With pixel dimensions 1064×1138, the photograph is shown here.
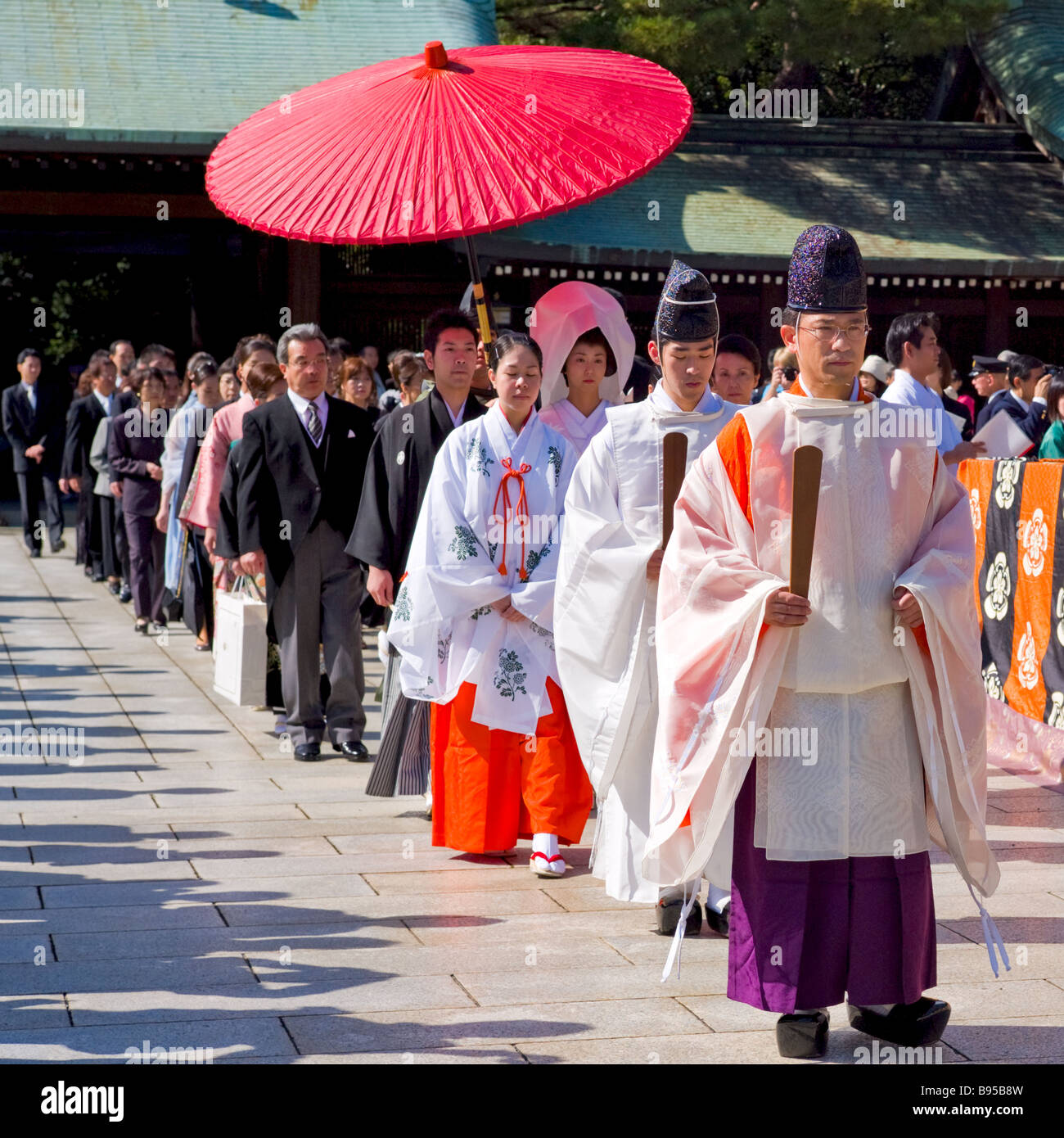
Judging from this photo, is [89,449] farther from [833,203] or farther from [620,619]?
[620,619]

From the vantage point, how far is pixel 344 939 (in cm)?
487

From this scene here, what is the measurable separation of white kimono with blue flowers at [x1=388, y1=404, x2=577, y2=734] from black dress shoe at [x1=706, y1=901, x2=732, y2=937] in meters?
1.15

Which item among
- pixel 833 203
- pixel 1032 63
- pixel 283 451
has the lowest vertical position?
pixel 283 451

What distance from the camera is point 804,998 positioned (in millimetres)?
3820

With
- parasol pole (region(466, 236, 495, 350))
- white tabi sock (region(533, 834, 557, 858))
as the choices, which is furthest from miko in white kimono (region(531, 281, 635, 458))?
white tabi sock (region(533, 834, 557, 858))

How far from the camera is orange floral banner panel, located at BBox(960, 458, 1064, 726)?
7.18 metres

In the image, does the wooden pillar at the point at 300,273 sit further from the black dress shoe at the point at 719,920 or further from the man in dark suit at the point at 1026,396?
the black dress shoe at the point at 719,920

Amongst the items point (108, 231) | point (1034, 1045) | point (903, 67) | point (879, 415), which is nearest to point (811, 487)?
point (879, 415)

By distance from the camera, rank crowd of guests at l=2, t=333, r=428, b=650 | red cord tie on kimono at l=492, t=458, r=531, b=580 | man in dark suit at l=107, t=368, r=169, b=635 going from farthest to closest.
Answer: man in dark suit at l=107, t=368, r=169, b=635
crowd of guests at l=2, t=333, r=428, b=650
red cord tie on kimono at l=492, t=458, r=531, b=580

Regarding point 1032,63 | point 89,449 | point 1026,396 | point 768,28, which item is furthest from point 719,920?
point 1032,63

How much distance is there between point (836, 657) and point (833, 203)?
15623 millimetres

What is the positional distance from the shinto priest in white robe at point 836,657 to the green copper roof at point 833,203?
12.6 metres

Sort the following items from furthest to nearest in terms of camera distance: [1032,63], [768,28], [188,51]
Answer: [1032,63] → [768,28] → [188,51]

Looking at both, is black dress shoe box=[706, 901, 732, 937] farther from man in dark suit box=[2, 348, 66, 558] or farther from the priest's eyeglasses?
man in dark suit box=[2, 348, 66, 558]
